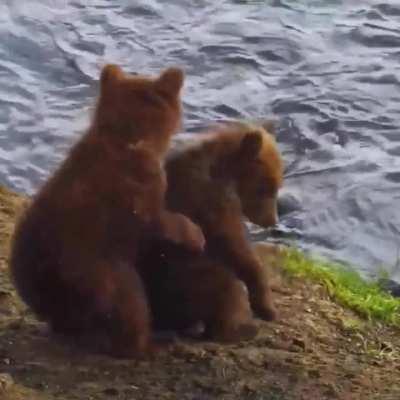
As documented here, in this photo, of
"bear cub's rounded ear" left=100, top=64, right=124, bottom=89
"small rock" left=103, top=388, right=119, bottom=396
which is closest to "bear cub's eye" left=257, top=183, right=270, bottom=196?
"bear cub's rounded ear" left=100, top=64, right=124, bottom=89

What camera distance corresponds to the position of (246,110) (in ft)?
36.0

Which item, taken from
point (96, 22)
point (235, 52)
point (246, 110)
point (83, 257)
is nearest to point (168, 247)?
point (83, 257)

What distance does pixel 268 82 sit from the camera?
11.6 metres

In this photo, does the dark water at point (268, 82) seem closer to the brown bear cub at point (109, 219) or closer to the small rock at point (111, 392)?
the brown bear cub at point (109, 219)

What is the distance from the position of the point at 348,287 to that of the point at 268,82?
14.0 feet

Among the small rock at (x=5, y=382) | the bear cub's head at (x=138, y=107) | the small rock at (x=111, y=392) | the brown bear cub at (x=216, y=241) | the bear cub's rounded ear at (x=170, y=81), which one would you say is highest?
the bear cub's rounded ear at (x=170, y=81)

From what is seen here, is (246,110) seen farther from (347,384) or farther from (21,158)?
(347,384)

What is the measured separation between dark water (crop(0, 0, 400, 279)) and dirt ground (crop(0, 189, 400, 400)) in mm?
2572

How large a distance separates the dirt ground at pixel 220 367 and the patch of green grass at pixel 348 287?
0.46 m

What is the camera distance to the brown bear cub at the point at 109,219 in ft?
17.3

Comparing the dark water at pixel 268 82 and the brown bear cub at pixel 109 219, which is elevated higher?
the brown bear cub at pixel 109 219

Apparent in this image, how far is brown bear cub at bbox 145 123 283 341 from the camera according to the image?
5664 millimetres

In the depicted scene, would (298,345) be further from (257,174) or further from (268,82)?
(268,82)

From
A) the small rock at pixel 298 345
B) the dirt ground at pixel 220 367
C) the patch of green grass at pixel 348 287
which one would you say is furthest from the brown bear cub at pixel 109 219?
the patch of green grass at pixel 348 287
